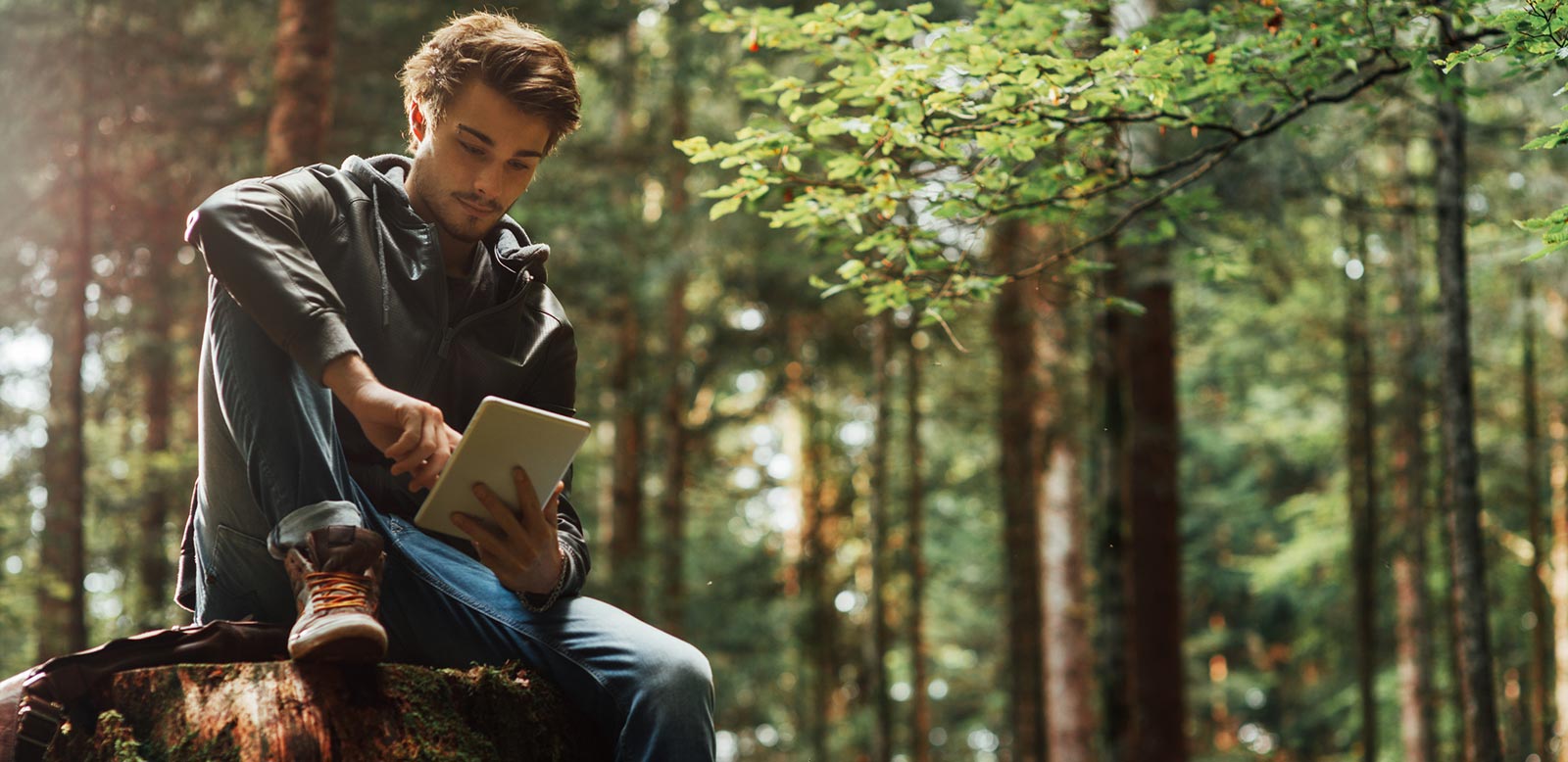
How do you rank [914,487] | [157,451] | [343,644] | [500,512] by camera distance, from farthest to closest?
[914,487]
[157,451]
[500,512]
[343,644]

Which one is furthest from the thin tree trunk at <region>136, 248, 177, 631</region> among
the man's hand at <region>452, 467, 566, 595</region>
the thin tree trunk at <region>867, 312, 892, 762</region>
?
the man's hand at <region>452, 467, 566, 595</region>

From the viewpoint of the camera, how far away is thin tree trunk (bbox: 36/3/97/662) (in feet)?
31.3

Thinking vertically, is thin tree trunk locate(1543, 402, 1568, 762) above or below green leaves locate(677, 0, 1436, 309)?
below

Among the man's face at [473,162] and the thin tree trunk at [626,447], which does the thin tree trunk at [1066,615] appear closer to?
the thin tree trunk at [626,447]

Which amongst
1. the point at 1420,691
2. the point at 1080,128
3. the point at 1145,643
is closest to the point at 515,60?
the point at 1080,128

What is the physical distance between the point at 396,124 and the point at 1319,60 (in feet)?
27.0

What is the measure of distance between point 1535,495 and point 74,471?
15118 mm

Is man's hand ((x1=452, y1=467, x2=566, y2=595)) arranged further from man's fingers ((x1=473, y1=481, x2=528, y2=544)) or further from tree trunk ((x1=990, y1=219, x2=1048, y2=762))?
tree trunk ((x1=990, y1=219, x2=1048, y2=762))

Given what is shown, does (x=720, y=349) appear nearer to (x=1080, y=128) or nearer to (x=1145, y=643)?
(x=1145, y=643)

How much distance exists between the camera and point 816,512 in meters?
18.3

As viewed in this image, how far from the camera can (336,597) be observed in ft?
7.25

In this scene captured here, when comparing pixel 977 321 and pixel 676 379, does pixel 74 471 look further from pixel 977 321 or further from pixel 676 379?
pixel 977 321

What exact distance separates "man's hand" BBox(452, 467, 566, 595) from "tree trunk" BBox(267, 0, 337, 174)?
421cm

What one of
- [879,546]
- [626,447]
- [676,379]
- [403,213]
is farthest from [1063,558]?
[403,213]
